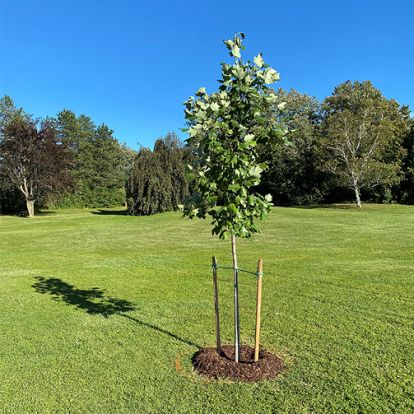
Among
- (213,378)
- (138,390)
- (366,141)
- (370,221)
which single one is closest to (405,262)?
(213,378)

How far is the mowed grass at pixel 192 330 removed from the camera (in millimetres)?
2807

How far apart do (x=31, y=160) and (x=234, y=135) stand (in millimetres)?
24816

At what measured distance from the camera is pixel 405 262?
24.1ft

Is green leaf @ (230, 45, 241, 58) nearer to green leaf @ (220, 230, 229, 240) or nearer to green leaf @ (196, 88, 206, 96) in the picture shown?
green leaf @ (196, 88, 206, 96)

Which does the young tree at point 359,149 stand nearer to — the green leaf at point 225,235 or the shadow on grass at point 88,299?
the shadow on grass at point 88,299

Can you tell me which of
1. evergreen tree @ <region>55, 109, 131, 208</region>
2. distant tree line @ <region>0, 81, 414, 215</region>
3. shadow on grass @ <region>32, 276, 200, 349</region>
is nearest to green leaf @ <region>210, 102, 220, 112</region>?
shadow on grass @ <region>32, 276, 200, 349</region>

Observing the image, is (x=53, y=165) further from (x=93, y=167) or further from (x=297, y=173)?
(x=297, y=173)

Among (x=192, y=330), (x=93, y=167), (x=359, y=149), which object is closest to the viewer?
(x=192, y=330)

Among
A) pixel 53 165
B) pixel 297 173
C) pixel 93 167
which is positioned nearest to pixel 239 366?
pixel 53 165

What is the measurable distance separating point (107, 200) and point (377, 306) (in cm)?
3827

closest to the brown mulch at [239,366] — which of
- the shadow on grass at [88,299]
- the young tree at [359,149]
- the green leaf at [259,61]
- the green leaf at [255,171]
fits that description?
the shadow on grass at [88,299]

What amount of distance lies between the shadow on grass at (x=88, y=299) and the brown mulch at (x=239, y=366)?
776 mm

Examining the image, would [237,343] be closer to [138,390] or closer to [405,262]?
[138,390]

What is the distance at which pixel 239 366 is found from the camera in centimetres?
320
